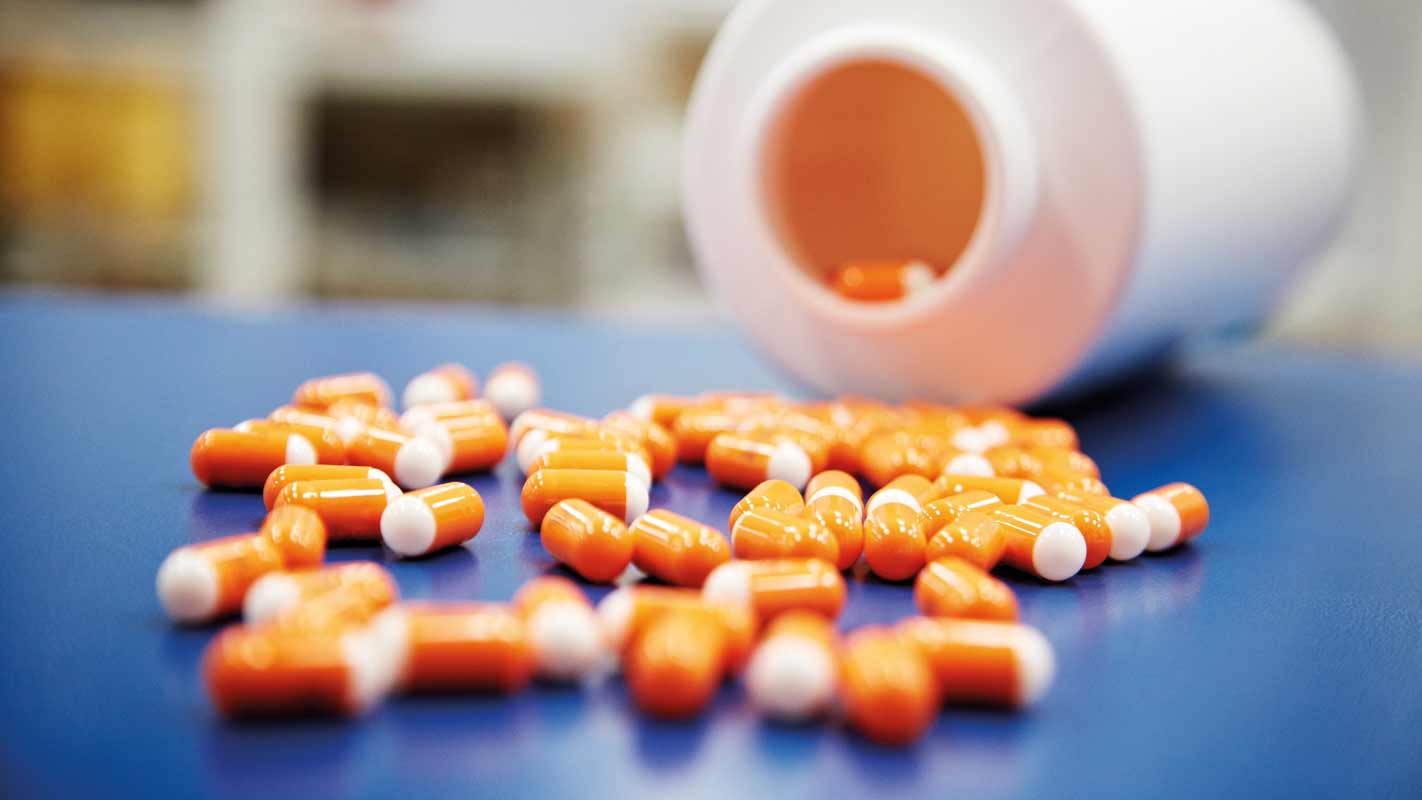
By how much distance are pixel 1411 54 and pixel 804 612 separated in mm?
4860

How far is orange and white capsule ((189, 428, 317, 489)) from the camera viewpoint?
130 cm

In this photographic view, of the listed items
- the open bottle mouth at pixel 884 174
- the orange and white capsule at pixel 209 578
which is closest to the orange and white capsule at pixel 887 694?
the orange and white capsule at pixel 209 578

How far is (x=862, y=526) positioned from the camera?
1.18m

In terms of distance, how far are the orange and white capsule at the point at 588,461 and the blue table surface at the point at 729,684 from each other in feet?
0.22

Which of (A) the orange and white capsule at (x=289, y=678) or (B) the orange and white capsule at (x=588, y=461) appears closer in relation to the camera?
(A) the orange and white capsule at (x=289, y=678)

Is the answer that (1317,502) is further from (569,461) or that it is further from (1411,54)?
(1411,54)

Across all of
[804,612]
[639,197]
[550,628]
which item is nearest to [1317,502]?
[804,612]

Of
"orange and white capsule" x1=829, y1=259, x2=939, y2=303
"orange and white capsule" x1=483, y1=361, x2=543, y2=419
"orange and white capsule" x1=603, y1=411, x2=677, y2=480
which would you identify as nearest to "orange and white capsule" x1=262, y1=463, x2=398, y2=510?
"orange and white capsule" x1=603, y1=411, x2=677, y2=480

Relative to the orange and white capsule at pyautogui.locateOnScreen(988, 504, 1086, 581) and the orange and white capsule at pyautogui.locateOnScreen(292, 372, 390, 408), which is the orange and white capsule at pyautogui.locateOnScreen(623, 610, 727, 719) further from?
the orange and white capsule at pyautogui.locateOnScreen(292, 372, 390, 408)

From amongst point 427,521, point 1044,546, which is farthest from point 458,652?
point 1044,546

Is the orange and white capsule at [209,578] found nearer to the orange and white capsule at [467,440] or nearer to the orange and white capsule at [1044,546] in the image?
the orange and white capsule at [467,440]

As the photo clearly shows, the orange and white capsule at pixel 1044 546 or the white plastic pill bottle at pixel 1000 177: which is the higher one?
the white plastic pill bottle at pixel 1000 177

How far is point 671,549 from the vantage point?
1.06 m

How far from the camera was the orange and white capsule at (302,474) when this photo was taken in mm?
1224
